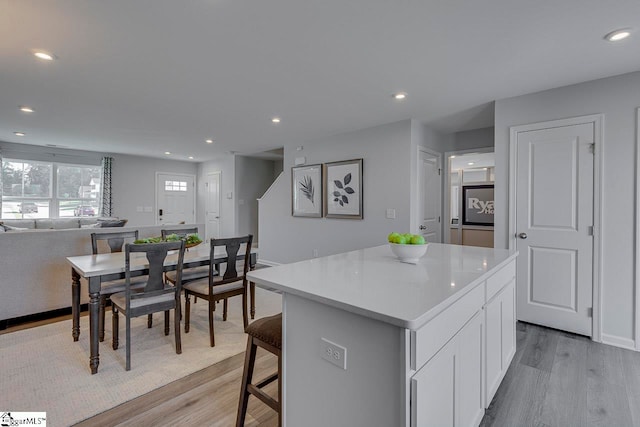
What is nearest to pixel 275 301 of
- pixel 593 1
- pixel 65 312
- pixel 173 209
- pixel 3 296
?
pixel 65 312

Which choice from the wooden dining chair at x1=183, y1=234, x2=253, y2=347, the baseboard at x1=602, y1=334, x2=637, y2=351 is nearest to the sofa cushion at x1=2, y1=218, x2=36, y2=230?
the wooden dining chair at x1=183, y1=234, x2=253, y2=347

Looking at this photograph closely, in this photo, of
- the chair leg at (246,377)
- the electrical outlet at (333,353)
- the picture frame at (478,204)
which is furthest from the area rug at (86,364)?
the picture frame at (478,204)

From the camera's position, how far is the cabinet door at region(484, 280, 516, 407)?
5.53 ft

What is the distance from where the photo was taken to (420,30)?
1.97 m

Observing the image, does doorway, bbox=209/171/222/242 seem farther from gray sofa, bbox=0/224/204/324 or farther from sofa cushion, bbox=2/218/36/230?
gray sofa, bbox=0/224/204/324

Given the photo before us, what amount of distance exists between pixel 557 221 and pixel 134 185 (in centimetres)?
807

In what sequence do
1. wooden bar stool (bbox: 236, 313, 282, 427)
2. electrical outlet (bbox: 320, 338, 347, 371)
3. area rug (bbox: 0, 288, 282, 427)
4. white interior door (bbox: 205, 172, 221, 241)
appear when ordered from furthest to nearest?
1. white interior door (bbox: 205, 172, 221, 241)
2. area rug (bbox: 0, 288, 282, 427)
3. wooden bar stool (bbox: 236, 313, 282, 427)
4. electrical outlet (bbox: 320, 338, 347, 371)

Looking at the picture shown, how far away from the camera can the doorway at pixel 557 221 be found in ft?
9.11

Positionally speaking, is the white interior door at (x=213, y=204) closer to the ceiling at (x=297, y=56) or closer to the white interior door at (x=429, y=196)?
the ceiling at (x=297, y=56)

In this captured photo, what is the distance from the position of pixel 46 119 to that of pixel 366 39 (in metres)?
4.48

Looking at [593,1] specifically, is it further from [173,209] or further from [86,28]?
[173,209]

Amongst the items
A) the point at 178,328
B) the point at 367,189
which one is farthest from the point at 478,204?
the point at 178,328

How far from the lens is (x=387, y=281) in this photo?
135 centimetres

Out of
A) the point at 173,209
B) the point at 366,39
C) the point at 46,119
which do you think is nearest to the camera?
the point at 366,39
